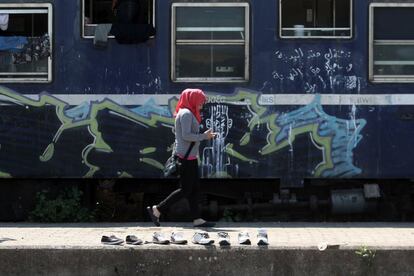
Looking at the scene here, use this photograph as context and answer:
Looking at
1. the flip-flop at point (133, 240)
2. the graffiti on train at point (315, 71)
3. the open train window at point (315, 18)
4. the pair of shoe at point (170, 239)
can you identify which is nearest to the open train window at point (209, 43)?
the graffiti on train at point (315, 71)

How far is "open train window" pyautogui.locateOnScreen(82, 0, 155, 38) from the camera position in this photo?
834cm

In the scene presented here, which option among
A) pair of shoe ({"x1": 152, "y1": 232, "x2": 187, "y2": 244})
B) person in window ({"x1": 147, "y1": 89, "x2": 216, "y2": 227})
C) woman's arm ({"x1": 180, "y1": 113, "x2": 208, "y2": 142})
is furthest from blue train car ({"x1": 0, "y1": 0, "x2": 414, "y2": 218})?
pair of shoe ({"x1": 152, "y1": 232, "x2": 187, "y2": 244})

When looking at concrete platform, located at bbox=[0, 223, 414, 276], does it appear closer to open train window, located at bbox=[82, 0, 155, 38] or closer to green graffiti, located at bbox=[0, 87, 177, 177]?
green graffiti, located at bbox=[0, 87, 177, 177]

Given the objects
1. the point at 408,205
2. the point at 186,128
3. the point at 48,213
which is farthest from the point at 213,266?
the point at 408,205

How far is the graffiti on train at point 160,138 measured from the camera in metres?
8.23

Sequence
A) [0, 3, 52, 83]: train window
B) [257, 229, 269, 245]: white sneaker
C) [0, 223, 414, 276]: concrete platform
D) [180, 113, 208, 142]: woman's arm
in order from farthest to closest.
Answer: [0, 3, 52, 83]: train window < [180, 113, 208, 142]: woman's arm < [257, 229, 269, 245]: white sneaker < [0, 223, 414, 276]: concrete platform

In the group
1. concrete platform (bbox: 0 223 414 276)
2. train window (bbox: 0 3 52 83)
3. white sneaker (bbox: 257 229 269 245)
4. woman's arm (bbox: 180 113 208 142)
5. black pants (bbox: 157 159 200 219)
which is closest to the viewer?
concrete platform (bbox: 0 223 414 276)

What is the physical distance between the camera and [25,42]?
8.35 meters

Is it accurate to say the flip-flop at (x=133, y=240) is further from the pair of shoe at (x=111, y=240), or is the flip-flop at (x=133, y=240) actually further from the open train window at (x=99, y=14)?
the open train window at (x=99, y=14)

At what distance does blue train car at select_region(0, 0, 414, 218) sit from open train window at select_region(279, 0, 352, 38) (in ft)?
0.08

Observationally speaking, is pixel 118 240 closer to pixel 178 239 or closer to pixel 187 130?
pixel 178 239

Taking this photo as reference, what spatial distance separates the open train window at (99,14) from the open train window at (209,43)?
1.17 feet

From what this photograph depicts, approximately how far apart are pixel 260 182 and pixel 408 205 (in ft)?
6.29

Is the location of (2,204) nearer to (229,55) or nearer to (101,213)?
(101,213)
